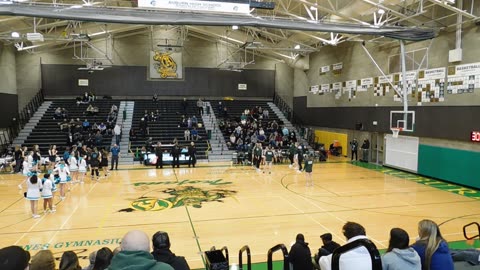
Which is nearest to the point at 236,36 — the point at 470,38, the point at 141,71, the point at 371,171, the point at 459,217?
the point at 141,71

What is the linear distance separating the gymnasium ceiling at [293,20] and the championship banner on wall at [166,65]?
212cm

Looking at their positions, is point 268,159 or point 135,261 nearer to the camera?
point 135,261

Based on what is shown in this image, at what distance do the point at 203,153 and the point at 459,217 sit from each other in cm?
1618

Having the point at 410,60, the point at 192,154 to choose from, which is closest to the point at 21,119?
the point at 192,154

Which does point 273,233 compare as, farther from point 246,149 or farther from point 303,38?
point 303,38

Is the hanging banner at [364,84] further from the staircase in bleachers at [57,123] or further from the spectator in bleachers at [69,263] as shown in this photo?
the spectator in bleachers at [69,263]

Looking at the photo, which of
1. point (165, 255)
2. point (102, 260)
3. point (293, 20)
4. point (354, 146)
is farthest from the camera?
point (354, 146)

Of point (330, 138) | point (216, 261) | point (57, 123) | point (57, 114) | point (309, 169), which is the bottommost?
point (309, 169)

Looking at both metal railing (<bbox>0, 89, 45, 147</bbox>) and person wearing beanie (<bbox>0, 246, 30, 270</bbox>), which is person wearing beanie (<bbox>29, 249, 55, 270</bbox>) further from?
metal railing (<bbox>0, 89, 45, 147</bbox>)

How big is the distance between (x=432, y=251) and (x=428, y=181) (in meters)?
15.2

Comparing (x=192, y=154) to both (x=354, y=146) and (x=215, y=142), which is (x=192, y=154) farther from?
(x=354, y=146)

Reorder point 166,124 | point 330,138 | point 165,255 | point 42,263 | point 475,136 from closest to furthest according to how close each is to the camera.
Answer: point 42,263, point 165,255, point 475,136, point 330,138, point 166,124

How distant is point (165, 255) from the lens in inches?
137

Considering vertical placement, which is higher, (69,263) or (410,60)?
(410,60)
